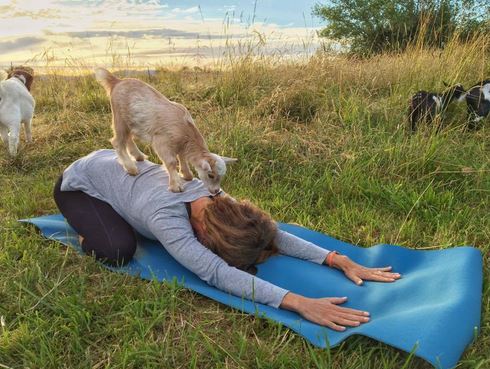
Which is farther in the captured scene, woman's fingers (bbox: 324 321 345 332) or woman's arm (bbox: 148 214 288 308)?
woman's arm (bbox: 148 214 288 308)

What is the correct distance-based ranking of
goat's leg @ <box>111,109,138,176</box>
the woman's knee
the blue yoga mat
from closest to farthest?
the blue yoga mat → the woman's knee → goat's leg @ <box>111,109,138,176</box>

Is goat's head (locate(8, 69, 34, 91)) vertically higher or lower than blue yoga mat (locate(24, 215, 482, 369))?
higher

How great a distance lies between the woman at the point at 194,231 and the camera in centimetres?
280

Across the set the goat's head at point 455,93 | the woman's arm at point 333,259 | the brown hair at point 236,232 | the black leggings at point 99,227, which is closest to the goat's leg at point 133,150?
the black leggings at point 99,227

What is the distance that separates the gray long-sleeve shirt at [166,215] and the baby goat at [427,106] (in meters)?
2.72

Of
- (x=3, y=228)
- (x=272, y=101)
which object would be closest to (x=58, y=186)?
(x=3, y=228)

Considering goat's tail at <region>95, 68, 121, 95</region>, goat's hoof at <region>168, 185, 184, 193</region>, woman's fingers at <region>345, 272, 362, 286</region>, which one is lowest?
woman's fingers at <region>345, 272, 362, 286</region>

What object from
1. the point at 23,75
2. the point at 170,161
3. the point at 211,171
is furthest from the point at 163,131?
the point at 23,75

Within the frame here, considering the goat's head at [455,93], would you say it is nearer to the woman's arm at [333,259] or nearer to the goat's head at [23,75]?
the woman's arm at [333,259]

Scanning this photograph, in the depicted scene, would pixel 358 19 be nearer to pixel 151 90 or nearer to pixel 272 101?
pixel 272 101

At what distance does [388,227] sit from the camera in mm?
3846

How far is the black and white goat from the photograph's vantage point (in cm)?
566

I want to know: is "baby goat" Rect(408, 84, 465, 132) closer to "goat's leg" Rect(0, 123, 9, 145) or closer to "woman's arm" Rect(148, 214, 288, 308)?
"woman's arm" Rect(148, 214, 288, 308)

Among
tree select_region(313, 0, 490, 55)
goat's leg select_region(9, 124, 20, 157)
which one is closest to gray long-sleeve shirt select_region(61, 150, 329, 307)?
goat's leg select_region(9, 124, 20, 157)
